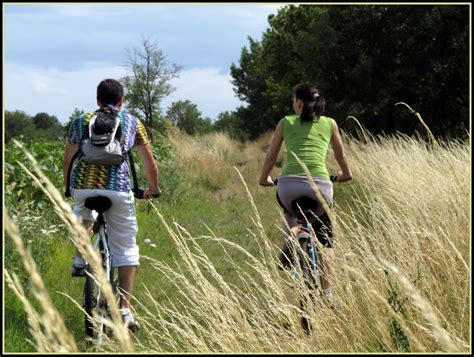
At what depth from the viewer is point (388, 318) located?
3.14 metres

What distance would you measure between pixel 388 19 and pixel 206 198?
1163 centimetres

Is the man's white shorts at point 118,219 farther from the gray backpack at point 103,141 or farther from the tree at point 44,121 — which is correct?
the tree at point 44,121

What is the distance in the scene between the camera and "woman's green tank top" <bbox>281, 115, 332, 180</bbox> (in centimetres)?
518

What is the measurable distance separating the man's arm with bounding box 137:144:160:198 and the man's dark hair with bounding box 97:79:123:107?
0.44 metres

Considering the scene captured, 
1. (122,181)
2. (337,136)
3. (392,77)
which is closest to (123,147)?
(122,181)

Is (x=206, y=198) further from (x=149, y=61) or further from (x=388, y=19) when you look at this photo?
(x=149, y=61)

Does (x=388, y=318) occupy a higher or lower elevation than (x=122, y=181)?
lower

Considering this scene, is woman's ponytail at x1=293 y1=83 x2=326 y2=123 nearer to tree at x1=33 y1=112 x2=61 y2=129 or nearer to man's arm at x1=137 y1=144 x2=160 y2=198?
man's arm at x1=137 y1=144 x2=160 y2=198

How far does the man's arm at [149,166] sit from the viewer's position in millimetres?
4848

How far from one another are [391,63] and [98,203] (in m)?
18.6

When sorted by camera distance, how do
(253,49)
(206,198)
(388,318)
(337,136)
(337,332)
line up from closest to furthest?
(388,318) < (337,332) < (337,136) < (206,198) < (253,49)

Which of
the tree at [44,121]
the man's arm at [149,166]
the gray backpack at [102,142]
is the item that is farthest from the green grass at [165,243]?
the tree at [44,121]

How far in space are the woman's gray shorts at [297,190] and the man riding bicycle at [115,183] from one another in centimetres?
113

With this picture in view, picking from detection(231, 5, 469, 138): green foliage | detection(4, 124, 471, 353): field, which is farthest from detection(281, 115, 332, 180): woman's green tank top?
detection(231, 5, 469, 138): green foliage
